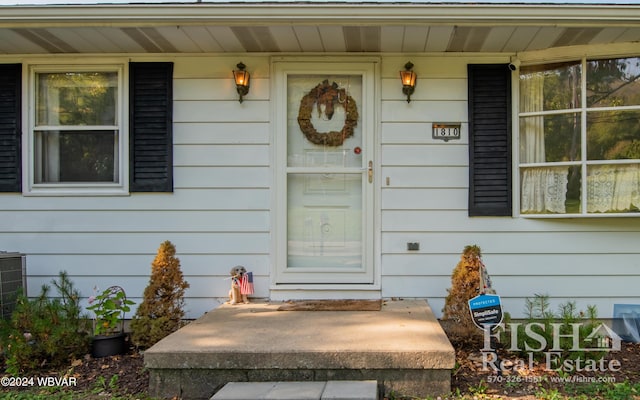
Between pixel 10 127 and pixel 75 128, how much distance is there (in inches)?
22.0

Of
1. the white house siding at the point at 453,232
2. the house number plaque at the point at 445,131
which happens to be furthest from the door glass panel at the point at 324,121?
the house number plaque at the point at 445,131

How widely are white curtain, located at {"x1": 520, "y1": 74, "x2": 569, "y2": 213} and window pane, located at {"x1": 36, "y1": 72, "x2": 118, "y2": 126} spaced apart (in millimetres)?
3547

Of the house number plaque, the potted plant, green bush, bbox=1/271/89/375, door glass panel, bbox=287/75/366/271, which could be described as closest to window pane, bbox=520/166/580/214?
the house number plaque

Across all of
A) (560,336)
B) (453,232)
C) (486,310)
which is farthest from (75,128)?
(560,336)

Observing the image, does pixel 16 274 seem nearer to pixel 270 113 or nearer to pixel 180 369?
pixel 180 369

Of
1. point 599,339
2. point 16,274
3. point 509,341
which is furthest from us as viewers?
point 16,274

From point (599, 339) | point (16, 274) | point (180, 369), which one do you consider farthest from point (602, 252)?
point (16, 274)

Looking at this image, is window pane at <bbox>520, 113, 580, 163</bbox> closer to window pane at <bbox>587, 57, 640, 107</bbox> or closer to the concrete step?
window pane at <bbox>587, 57, 640, 107</bbox>

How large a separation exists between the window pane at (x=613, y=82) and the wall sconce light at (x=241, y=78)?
2858mm

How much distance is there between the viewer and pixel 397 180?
14.5ft

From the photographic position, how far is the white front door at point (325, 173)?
4441mm

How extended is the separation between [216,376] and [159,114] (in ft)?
7.87

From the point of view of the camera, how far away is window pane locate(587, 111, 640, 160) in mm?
4203

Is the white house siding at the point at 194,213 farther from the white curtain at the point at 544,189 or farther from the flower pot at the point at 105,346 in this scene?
the white curtain at the point at 544,189
